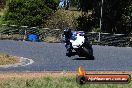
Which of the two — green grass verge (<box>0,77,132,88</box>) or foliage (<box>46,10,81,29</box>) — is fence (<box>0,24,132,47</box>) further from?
green grass verge (<box>0,77,132,88</box>)

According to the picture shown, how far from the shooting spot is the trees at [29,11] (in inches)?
1903

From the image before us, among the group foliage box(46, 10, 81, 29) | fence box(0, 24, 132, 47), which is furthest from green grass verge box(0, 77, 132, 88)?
foliage box(46, 10, 81, 29)

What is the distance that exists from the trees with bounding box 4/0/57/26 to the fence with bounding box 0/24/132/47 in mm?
3944

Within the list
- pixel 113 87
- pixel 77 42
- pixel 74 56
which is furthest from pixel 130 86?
pixel 74 56

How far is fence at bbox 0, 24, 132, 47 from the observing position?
131 feet

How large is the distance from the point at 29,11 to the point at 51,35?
763 centimetres

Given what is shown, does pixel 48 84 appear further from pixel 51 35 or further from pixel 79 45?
pixel 51 35

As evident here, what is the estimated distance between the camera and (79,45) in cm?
2430

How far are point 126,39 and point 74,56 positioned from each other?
561 inches

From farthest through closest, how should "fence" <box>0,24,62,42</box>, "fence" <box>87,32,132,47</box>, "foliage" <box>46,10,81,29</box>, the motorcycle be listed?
1. "foliage" <box>46,10,81,29</box>
2. "fence" <box>0,24,62,42</box>
3. "fence" <box>87,32,132,47</box>
4. the motorcycle

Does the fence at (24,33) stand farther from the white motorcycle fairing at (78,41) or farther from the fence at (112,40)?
the white motorcycle fairing at (78,41)

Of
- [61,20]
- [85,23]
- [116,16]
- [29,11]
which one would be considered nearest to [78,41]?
[116,16]

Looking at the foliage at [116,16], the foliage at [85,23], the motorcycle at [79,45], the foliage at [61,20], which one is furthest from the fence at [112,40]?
the motorcycle at [79,45]

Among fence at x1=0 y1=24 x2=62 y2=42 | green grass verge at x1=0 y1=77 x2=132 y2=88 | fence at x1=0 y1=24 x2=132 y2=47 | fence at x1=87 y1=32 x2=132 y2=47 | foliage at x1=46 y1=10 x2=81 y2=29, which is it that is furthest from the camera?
foliage at x1=46 y1=10 x2=81 y2=29
